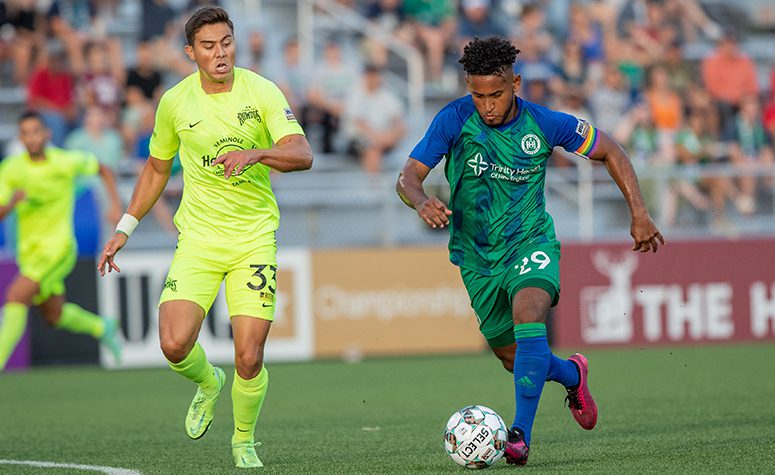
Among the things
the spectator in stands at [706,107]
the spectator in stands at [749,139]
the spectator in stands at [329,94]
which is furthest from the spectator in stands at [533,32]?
the spectator in stands at [749,139]

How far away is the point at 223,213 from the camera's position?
7.41 m

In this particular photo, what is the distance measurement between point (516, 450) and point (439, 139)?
171cm

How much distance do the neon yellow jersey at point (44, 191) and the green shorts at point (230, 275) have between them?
6.05m

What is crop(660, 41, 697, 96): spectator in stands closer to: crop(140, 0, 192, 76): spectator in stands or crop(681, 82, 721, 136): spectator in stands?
crop(681, 82, 721, 136): spectator in stands

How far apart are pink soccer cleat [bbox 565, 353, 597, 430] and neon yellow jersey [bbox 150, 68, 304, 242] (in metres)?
1.95

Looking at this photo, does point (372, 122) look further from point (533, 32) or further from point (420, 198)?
point (420, 198)

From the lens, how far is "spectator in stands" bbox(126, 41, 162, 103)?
17.3 metres

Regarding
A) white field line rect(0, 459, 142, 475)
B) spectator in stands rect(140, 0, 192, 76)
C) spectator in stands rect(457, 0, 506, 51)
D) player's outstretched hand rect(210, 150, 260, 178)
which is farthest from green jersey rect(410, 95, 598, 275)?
spectator in stands rect(457, 0, 506, 51)

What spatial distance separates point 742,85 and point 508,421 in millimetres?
11735

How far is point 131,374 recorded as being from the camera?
15.0m

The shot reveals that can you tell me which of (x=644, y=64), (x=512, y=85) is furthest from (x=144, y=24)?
(x=512, y=85)

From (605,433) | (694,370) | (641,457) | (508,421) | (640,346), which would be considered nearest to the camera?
(641,457)

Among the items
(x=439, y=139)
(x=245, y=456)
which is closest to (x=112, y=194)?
(x=245, y=456)

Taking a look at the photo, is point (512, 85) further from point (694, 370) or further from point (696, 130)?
point (696, 130)
